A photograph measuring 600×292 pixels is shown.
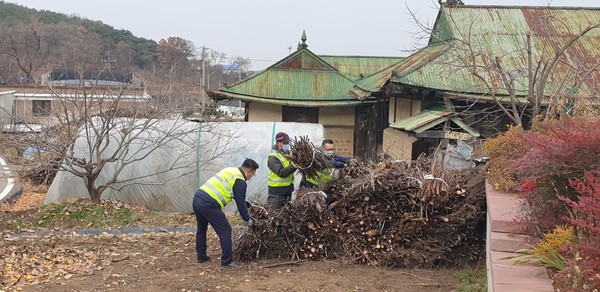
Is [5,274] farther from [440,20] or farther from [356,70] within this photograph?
[356,70]

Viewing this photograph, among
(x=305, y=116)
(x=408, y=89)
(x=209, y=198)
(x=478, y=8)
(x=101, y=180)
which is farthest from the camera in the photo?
(x=305, y=116)

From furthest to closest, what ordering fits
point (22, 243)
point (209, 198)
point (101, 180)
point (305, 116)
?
point (305, 116) → point (101, 180) → point (22, 243) → point (209, 198)

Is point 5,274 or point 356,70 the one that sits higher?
point 356,70

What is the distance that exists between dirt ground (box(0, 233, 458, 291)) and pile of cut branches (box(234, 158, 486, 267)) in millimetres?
213

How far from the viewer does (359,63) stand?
90.2 feet

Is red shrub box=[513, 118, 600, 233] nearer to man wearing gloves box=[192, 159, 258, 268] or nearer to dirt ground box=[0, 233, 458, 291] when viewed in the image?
dirt ground box=[0, 233, 458, 291]

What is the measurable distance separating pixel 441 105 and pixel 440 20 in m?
3.68

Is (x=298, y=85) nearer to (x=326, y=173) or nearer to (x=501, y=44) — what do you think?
(x=501, y=44)

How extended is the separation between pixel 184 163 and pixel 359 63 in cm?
1547

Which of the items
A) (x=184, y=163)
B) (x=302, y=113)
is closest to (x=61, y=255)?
(x=184, y=163)

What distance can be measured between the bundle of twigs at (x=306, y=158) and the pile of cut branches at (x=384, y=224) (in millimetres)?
Answer: 699

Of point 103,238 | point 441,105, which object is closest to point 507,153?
point 103,238

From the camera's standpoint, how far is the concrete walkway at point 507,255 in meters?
4.20

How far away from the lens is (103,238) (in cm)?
969
